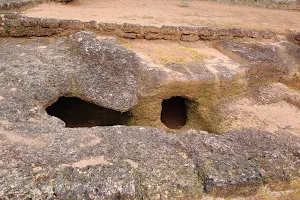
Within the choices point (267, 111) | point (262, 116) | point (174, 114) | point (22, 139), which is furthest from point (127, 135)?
point (174, 114)

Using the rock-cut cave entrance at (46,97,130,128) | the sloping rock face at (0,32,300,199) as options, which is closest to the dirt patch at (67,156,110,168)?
the sloping rock face at (0,32,300,199)

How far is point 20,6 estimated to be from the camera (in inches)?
297

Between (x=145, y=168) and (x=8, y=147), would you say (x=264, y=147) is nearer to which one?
(x=145, y=168)

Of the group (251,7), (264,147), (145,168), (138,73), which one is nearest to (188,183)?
(145,168)

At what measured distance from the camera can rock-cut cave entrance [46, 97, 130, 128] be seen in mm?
5859

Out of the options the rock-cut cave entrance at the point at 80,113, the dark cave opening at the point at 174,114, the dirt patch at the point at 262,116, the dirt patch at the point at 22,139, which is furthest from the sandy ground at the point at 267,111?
the dirt patch at the point at 22,139

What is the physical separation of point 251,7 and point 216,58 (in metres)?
6.60

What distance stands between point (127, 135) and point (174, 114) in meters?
3.14

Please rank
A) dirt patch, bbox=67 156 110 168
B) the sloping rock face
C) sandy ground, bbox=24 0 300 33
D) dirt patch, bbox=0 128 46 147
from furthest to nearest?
sandy ground, bbox=24 0 300 33, dirt patch, bbox=0 128 46 147, dirt patch, bbox=67 156 110 168, the sloping rock face

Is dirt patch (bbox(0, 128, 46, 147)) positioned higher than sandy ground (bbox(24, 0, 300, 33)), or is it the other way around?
sandy ground (bbox(24, 0, 300, 33))

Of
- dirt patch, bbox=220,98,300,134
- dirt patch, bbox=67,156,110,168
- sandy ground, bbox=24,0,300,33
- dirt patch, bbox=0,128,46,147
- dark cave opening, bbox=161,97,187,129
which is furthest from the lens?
sandy ground, bbox=24,0,300,33

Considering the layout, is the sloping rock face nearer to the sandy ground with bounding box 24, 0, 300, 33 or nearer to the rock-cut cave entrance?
the rock-cut cave entrance

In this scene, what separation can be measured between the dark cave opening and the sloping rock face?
0.48 m

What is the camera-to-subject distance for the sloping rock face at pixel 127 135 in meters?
2.90
